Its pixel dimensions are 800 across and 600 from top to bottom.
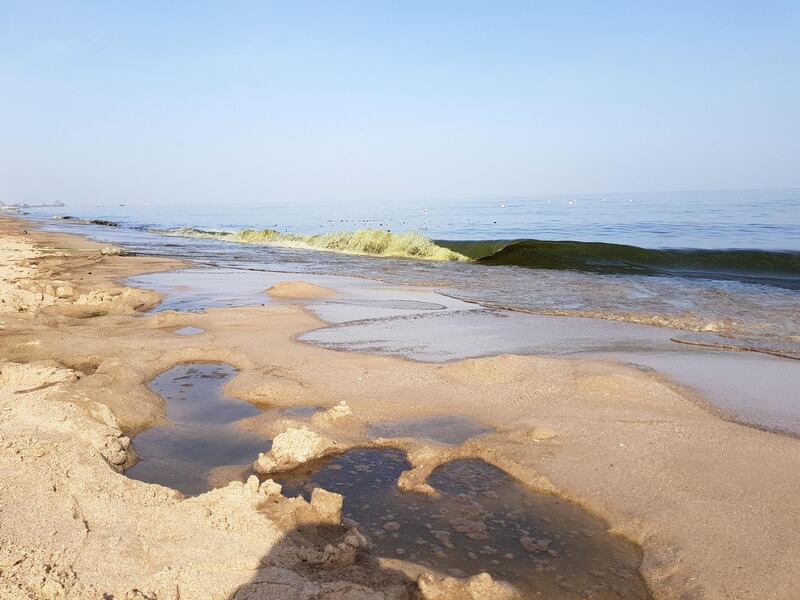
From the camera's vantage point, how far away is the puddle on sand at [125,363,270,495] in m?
3.31

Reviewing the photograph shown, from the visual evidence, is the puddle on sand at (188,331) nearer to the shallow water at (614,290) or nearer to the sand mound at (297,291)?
the shallow water at (614,290)

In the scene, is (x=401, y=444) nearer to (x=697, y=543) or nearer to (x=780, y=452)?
(x=697, y=543)

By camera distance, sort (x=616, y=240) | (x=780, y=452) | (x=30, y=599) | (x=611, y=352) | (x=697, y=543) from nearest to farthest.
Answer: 1. (x=30, y=599)
2. (x=697, y=543)
3. (x=780, y=452)
4. (x=611, y=352)
5. (x=616, y=240)

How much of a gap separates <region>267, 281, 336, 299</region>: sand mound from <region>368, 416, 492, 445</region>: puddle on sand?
6271 millimetres

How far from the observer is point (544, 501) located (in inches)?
121

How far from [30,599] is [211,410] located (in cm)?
273

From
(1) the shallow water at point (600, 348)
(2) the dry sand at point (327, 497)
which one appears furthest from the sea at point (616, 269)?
(2) the dry sand at point (327, 497)

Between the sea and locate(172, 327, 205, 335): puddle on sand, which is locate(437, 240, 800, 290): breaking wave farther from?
locate(172, 327, 205, 335): puddle on sand

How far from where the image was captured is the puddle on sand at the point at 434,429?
387 centimetres

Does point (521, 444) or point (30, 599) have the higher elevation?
point (30, 599)

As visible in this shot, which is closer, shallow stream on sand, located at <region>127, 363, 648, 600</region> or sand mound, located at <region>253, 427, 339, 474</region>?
shallow stream on sand, located at <region>127, 363, 648, 600</region>

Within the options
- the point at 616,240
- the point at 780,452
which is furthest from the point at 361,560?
the point at 616,240

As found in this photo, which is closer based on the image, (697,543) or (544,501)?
(697,543)

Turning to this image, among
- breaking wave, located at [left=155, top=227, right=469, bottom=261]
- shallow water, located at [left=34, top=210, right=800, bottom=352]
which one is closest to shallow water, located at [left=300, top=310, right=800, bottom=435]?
shallow water, located at [left=34, top=210, right=800, bottom=352]
